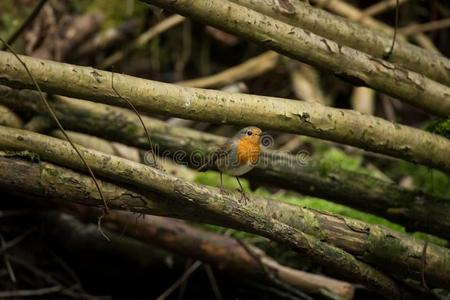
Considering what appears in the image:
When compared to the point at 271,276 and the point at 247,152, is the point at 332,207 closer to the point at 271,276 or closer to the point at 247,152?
the point at 271,276

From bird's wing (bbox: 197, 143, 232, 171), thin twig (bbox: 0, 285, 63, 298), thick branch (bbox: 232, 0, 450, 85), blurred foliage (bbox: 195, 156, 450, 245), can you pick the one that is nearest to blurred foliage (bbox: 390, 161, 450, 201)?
blurred foliage (bbox: 195, 156, 450, 245)

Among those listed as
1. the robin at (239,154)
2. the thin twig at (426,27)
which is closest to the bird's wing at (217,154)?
the robin at (239,154)

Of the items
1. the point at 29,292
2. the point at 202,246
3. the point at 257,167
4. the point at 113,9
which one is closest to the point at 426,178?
the point at 257,167

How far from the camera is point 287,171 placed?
363 centimetres

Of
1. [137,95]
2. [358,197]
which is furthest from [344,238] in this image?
[137,95]

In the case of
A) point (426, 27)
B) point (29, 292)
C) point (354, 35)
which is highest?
point (426, 27)

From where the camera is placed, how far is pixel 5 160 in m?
2.64

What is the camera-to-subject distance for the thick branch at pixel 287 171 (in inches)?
135

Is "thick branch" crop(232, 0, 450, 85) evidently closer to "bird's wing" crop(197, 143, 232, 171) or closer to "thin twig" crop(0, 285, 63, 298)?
"bird's wing" crop(197, 143, 232, 171)

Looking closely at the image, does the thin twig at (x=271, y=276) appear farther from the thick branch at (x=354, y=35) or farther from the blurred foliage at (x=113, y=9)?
the blurred foliage at (x=113, y=9)

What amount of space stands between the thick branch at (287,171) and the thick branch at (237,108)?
31 cm

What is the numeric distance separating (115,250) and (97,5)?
3067 mm

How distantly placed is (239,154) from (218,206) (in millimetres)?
992

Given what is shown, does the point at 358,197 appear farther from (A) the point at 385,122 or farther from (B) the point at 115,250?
(B) the point at 115,250
